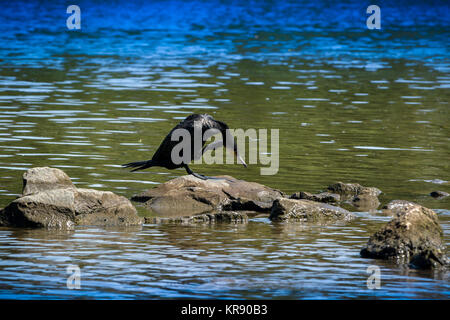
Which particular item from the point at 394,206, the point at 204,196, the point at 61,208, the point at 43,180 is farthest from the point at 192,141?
the point at 394,206

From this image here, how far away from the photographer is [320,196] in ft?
50.9

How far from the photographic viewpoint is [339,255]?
11844 millimetres

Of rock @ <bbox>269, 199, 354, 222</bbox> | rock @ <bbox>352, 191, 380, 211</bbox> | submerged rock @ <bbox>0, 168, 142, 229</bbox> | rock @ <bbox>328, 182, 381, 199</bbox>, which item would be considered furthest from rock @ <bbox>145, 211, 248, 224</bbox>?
rock @ <bbox>328, 182, 381, 199</bbox>

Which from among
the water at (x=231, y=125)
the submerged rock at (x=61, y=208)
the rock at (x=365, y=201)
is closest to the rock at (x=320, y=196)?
the rock at (x=365, y=201)

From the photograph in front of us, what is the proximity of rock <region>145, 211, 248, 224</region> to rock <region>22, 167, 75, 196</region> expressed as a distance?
1.78m

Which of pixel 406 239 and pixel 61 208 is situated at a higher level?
pixel 61 208

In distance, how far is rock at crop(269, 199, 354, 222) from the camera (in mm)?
14070

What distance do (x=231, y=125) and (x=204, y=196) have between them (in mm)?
9574

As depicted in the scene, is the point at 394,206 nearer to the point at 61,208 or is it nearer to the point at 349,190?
the point at 349,190

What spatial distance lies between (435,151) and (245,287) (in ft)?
39.5

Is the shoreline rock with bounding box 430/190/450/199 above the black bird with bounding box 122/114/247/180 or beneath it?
beneath

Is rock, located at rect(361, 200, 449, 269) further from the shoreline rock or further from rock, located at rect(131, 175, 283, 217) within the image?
the shoreline rock
